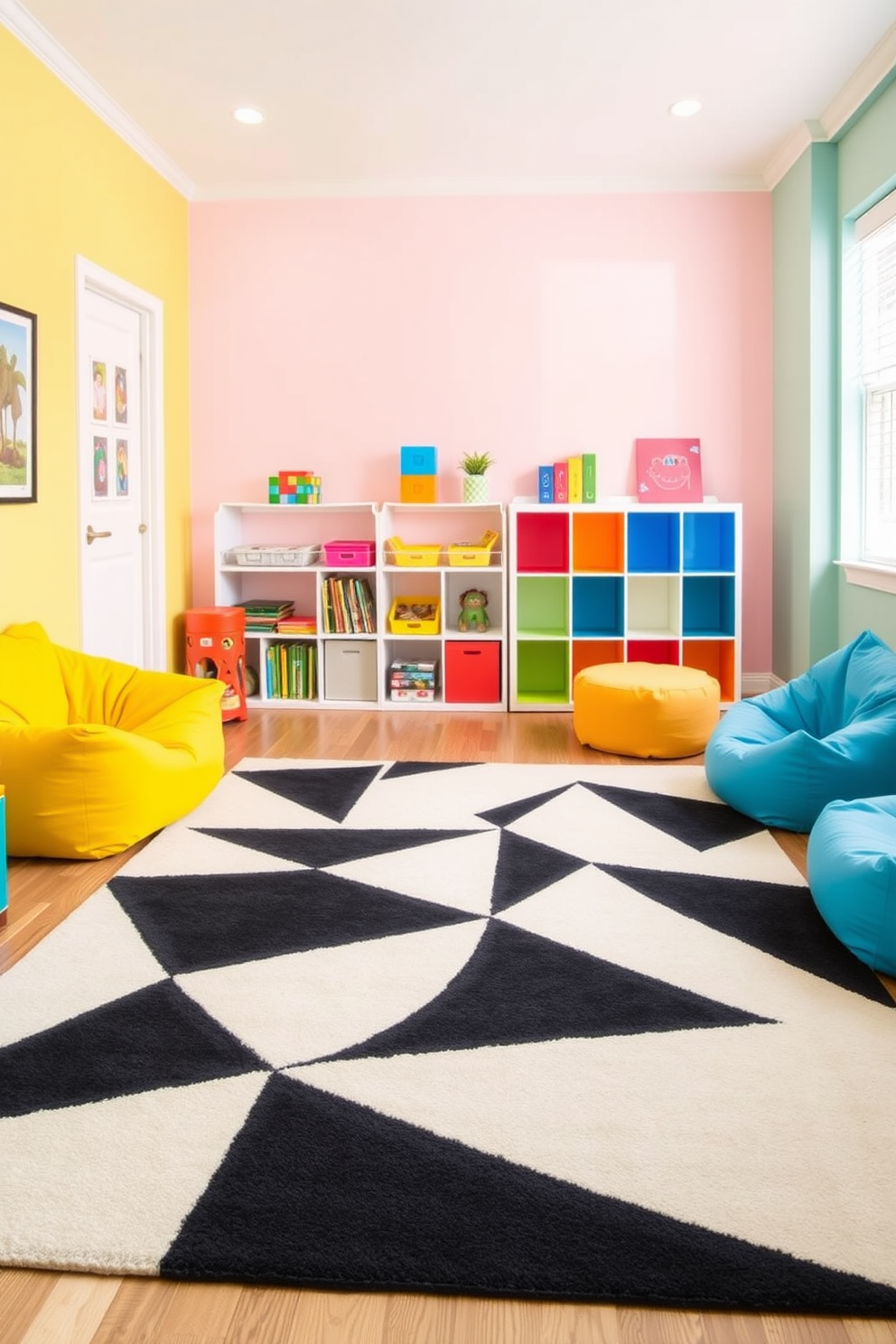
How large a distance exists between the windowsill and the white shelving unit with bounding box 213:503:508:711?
5.29ft

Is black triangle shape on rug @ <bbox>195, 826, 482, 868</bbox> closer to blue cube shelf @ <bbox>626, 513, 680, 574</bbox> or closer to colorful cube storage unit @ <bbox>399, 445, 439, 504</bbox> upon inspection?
colorful cube storage unit @ <bbox>399, 445, 439, 504</bbox>

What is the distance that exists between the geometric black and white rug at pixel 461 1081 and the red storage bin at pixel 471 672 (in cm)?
232

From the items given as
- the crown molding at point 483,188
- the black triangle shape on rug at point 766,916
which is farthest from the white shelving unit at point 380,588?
the black triangle shape on rug at point 766,916

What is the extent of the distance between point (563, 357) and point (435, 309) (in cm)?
72

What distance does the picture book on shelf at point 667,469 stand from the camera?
18.5 feet

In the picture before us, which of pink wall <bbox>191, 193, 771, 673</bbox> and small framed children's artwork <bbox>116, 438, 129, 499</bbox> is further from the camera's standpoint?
pink wall <bbox>191, 193, 771, 673</bbox>

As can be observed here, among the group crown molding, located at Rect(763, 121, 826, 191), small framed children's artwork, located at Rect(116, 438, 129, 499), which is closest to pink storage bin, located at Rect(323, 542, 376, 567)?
small framed children's artwork, located at Rect(116, 438, 129, 499)

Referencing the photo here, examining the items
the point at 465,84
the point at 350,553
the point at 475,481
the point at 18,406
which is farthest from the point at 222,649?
the point at 465,84

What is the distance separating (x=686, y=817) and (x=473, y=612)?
92.5 inches

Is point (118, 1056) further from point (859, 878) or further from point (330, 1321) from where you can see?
point (859, 878)

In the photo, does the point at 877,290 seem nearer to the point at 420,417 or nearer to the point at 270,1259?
the point at 420,417

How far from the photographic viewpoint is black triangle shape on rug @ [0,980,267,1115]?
1.92 meters

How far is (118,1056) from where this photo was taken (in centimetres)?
204

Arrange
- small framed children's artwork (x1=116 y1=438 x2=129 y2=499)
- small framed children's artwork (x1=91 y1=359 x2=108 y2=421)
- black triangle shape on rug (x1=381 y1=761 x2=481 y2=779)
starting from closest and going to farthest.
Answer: black triangle shape on rug (x1=381 y1=761 x2=481 y2=779) → small framed children's artwork (x1=91 y1=359 x2=108 y2=421) → small framed children's artwork (x1=116 y1=438 x2=129 y2=499)
